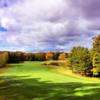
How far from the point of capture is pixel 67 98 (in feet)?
125

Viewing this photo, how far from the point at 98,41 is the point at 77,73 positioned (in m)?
14.2

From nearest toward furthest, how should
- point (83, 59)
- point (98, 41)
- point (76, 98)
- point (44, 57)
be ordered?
point (76, 98) → point (98, 41) → point (83, 59) → point (44, 57)

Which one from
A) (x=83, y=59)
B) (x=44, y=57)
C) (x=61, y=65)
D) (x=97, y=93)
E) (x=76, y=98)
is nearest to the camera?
(x=76, y=98)

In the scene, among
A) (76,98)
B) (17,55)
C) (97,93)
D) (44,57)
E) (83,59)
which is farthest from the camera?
(44,57)

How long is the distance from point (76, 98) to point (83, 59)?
1889 inches

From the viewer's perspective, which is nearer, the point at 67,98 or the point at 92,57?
the point at 67,98

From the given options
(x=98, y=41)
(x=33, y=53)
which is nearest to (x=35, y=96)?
(x=98, y=41)

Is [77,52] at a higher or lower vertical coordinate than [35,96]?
higher

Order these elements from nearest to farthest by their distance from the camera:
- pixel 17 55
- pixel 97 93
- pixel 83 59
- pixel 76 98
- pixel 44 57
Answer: pixel 76 98, pixel 97 93, pixel 83 59, pixel 17 55, pixel 44 57

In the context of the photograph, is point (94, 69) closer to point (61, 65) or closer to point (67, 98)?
point (61, 65)

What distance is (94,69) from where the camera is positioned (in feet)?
263

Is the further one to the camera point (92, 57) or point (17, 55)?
point (17, 55)

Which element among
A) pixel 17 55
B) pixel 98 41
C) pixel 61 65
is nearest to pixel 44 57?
pixel 17 55

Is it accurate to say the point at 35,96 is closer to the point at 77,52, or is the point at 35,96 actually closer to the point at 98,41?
the point at 98,41
